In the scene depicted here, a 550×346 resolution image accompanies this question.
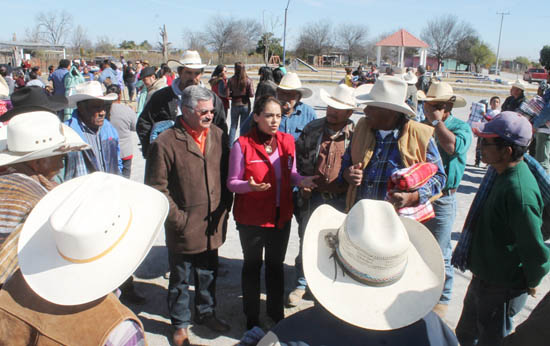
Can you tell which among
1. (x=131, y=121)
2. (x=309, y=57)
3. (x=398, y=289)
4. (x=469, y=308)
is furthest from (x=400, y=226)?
(x=309, y=57)

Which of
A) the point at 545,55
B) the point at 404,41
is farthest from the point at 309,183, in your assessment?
the point at 545,55

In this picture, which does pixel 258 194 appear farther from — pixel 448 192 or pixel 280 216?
pixel 448 192

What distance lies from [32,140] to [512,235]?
2.91 meters

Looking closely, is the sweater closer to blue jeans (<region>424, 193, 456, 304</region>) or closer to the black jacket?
blue jeans (<region>424, 193, 456, 304</region>)

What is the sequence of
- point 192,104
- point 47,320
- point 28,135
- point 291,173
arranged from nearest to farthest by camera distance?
1. point 47,320
2. point 28,135
3. point 192,104
4. point 291,173

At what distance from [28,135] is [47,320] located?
4.03 feet

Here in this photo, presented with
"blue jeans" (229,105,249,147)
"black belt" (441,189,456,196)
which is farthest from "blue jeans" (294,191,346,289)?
"blue jeans" (229,105,249,147)

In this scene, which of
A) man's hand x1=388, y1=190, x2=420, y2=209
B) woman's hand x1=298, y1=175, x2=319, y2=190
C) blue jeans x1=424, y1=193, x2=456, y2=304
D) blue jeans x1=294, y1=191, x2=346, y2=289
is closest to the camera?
man's hand x1=388, y1=190, x2=420, y2=209

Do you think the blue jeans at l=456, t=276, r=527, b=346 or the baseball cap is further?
the blue jeans at l=456, t=276, r=527, b=346

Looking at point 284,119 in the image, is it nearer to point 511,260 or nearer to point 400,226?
→ point 511,260

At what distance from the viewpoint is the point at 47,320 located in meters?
1.36

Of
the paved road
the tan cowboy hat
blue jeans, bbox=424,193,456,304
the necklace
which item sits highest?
the tan cowboy hat

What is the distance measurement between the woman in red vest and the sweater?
1.23m

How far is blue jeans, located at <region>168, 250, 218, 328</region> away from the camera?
10.0 ft
